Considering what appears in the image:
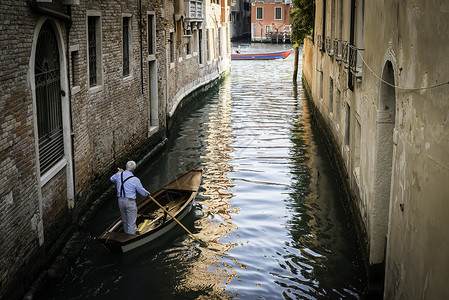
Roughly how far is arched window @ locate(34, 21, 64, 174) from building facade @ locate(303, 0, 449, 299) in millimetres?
4311

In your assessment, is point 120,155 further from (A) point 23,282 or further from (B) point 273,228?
(A) point 23,282

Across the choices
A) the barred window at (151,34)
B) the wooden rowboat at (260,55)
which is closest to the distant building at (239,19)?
the wooden rowboat at (260,55)

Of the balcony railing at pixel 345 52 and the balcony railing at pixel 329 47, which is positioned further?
the balcony railing at pixel 329 47

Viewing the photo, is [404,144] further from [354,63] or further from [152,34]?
[152,34]

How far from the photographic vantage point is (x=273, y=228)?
33.8ft

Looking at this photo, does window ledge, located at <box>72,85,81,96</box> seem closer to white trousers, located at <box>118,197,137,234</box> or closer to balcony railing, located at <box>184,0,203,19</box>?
white trousers, located at <box>118,197,137,234</box>

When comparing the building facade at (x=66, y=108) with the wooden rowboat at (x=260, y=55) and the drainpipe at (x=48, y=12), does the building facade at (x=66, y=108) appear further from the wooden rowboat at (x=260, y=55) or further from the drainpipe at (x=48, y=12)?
the wooden rowboat at (x=260, y=55)

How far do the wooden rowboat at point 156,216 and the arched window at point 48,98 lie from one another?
1.36 m

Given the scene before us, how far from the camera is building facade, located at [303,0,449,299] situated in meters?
4.62

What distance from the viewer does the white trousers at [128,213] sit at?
8.98 metres

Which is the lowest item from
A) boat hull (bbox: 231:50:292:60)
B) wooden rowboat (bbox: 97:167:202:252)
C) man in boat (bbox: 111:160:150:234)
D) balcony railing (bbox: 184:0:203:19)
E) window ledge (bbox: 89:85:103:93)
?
wooden rowboat (bbox: 97:167:202:252)

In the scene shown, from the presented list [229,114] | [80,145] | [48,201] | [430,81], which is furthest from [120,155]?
[229,114]

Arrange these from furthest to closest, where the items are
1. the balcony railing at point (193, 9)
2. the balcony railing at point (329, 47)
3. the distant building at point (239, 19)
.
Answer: the distant building at point (239, 19)
the balcony railing at point (193, 9)
the balcony railing at point (329, 47)

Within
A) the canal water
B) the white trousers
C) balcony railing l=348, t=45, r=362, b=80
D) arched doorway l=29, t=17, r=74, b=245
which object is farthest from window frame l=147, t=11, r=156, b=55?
the white trousers
